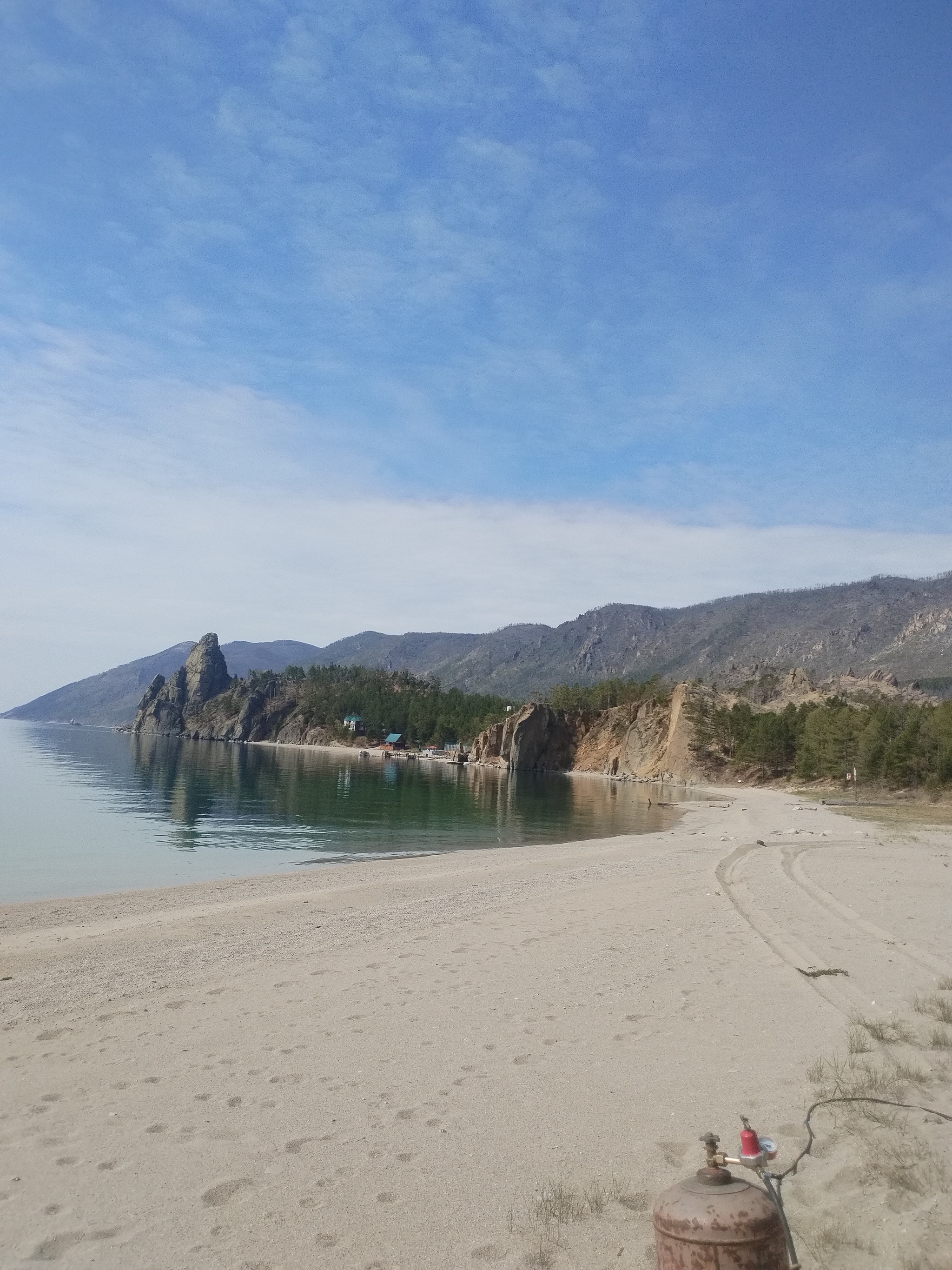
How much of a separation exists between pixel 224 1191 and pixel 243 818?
1728 inches

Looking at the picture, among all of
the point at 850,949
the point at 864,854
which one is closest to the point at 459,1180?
the point at 850,949

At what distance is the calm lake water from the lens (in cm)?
3009

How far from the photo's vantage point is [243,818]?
47.5 metres

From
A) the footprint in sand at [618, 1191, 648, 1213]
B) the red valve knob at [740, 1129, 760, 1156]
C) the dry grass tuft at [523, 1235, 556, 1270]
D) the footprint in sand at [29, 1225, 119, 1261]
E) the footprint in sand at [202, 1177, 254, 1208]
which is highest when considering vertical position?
the red valve knob at [740, 1129, 760, 1156]

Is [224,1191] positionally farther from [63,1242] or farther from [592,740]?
[592,740]

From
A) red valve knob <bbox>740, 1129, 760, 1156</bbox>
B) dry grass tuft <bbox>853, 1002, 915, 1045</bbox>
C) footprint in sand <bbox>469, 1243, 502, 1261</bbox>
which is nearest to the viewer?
footprint in sand <bbox>469, 1243, 502, 1261</bbox>

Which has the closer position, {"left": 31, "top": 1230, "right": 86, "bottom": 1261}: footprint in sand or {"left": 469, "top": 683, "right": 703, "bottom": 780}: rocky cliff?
{"left": 31, "top": 1230, "right": 86, "bottom": 1261}: footprint in sand

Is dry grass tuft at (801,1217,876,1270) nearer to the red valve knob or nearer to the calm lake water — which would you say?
the red valve knob

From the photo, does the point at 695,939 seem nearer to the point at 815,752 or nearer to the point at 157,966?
the point at 157,966

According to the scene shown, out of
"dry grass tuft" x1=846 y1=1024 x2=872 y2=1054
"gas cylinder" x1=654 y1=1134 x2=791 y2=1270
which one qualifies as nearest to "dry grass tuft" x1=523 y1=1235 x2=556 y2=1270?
"gas cylinder" x1=654 y1=1134 x2=791 y2=1270

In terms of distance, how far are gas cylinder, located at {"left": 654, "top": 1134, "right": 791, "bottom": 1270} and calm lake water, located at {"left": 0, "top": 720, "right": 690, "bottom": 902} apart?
24.0m

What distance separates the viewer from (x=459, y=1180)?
19.8 feet

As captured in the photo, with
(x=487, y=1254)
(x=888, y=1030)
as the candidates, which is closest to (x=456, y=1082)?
(x=487, y=1254)

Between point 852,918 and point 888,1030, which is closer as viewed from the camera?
point 888,1030
